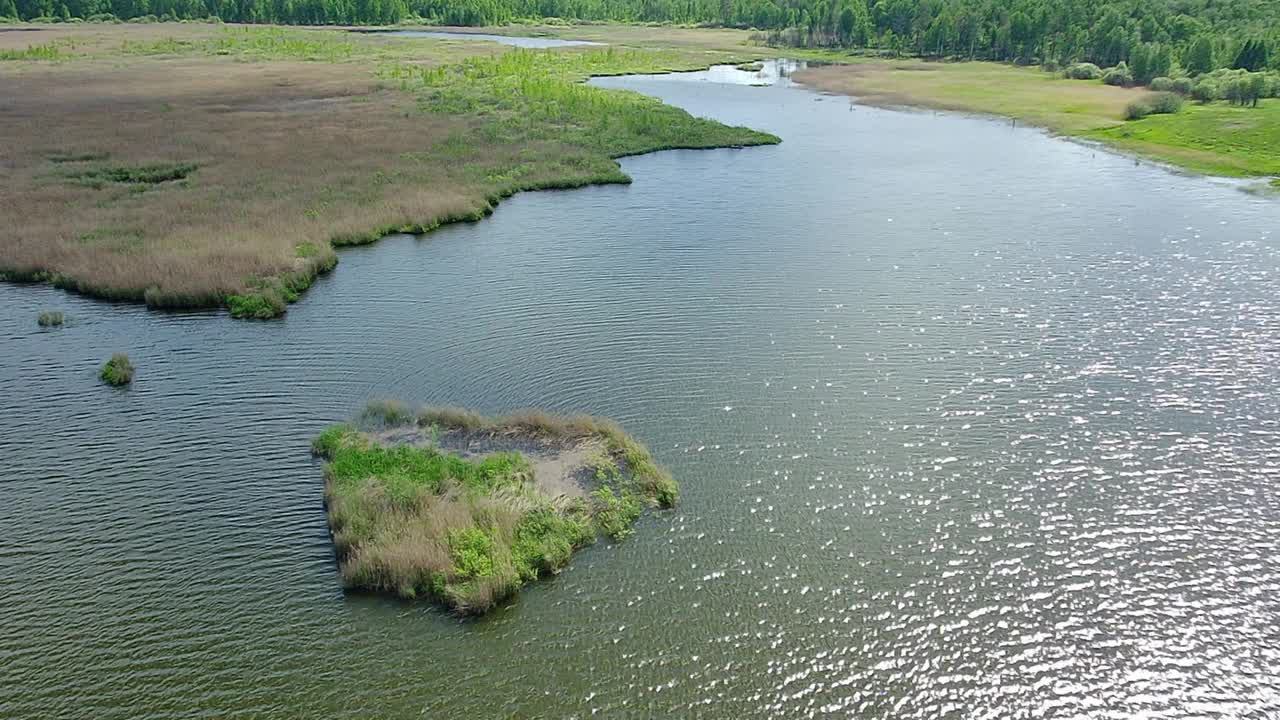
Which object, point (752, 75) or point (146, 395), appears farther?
point (752, 75)

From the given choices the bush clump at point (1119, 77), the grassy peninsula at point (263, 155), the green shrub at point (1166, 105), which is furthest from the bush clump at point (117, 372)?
the bush clump at point (1119, 77)

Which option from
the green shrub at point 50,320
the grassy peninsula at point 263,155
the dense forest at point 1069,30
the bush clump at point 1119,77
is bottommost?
the green shrub at point 50,320

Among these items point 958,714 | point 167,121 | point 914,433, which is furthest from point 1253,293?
point 167,121

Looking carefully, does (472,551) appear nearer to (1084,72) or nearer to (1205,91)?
(1205,91)

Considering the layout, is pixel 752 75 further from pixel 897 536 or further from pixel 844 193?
pixel 897 536

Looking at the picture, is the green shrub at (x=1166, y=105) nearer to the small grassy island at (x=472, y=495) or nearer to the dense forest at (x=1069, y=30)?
the dense forest at (x=1069, y=30)

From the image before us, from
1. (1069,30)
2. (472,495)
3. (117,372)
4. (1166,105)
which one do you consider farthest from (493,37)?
(472,495)
